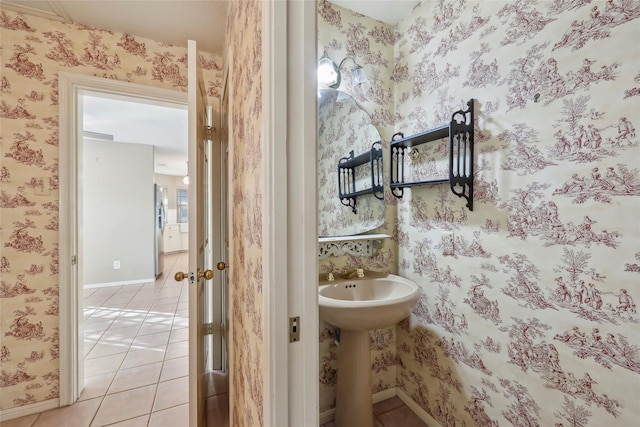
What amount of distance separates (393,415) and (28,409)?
7.31 feet

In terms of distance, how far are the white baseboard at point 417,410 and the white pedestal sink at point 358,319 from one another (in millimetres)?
383

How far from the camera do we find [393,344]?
1.85 meters

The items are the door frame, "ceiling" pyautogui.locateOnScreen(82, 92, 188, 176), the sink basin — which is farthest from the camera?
"ceiling" pyautogui.locateOnScreen(82, 92, 188, 176)

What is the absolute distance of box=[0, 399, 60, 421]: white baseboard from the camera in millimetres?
1651

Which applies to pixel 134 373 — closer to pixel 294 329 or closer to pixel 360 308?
pixel 360 308

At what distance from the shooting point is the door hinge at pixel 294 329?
61cm

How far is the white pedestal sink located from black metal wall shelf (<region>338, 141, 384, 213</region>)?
1.62 feet

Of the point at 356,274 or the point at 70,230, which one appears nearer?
the point at 356,274

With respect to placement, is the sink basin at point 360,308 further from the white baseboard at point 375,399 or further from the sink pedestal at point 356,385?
the white baseboard at point 375,399

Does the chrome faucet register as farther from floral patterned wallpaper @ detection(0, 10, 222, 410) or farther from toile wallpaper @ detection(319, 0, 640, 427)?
floral patterned wallpaper @ detection(0, 10, 222, 410)

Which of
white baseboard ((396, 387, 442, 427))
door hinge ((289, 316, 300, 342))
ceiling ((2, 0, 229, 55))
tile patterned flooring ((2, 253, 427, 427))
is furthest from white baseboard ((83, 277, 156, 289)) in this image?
door hinge ((289, 316, 300, 342))

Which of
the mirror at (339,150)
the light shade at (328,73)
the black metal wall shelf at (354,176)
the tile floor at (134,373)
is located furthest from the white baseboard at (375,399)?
the light shade at (328,73)

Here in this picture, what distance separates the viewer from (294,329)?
0.61 meters

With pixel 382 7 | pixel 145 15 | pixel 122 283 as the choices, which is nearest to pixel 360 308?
pixel 382 7
